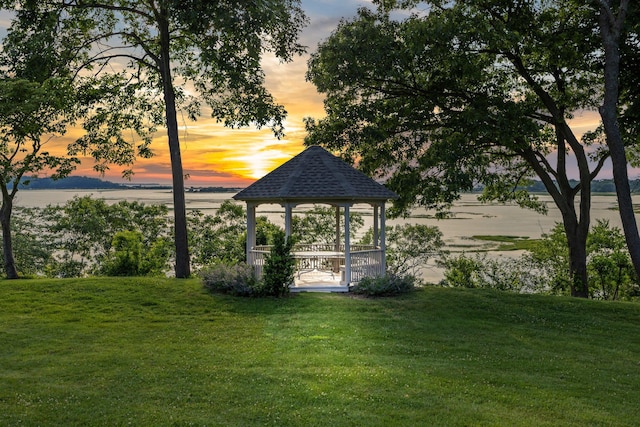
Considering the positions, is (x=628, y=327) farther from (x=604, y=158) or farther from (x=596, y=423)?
(x=604, y=158)

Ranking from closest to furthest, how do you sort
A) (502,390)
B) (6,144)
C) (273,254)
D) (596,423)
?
(596,423) < (502,390) < (273,254) < (6,144)

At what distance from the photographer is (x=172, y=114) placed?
18.7 meters

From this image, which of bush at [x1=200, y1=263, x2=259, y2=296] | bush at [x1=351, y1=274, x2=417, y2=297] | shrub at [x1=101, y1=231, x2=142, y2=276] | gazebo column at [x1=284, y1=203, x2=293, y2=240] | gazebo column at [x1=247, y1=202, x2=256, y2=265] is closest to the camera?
bush at [x1=200, y1=263, x2=259, y2=296]

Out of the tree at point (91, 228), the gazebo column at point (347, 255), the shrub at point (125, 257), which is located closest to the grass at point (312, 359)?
the gazebo column at point (347, 255)

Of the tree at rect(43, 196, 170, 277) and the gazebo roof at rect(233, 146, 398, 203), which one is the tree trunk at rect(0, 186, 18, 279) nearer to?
the tree at rect(43, 196, 170, 277)

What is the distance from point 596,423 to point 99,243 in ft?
97.2

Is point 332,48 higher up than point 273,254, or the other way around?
point 332,48

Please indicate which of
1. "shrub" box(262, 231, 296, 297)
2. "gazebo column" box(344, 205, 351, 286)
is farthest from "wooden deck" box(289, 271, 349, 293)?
"shrub" box(262, 231, 296, 297)

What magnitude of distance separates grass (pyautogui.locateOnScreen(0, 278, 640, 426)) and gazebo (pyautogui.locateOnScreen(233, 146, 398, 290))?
196cm

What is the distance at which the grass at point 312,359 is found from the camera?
683cm

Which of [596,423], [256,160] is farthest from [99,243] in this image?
[596,423]

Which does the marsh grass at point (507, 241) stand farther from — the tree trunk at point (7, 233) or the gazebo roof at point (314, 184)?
the tree trunk at point (7, 233)

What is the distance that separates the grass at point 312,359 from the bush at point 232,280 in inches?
22.4

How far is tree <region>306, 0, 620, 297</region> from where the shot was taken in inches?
695
